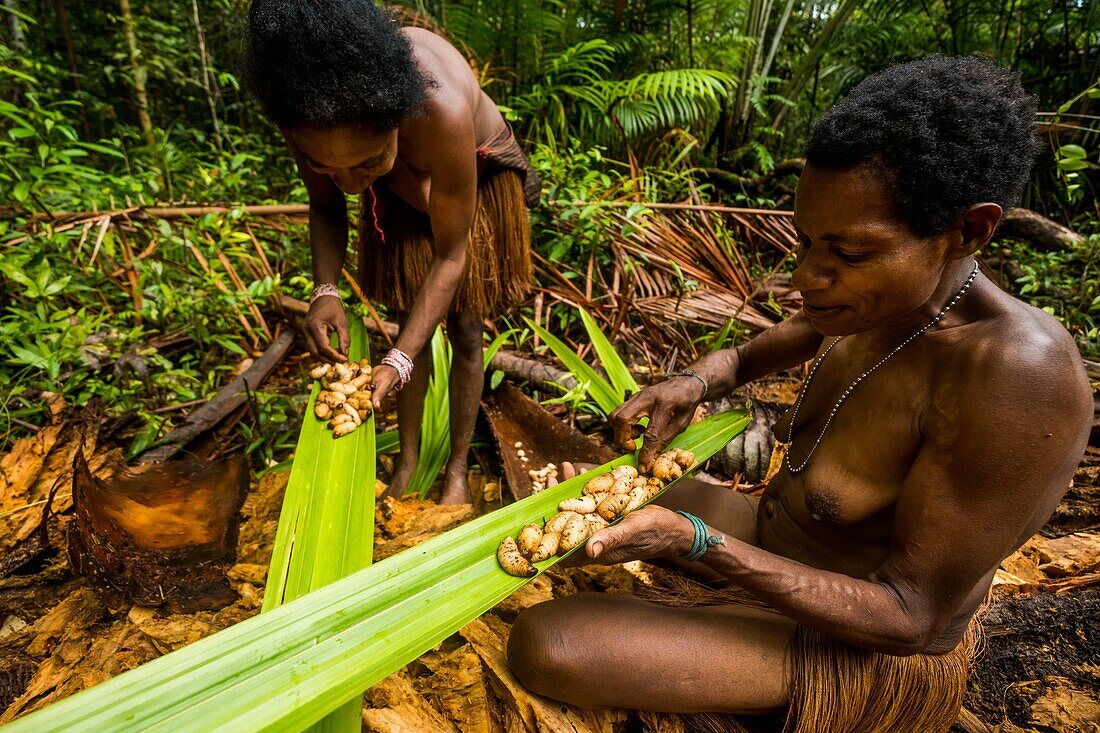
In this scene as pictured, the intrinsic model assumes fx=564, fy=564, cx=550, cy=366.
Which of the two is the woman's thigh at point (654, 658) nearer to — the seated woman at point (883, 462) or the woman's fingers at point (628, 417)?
the seated woman at point (883, 462)

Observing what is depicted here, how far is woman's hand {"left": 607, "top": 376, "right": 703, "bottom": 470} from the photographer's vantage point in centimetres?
148

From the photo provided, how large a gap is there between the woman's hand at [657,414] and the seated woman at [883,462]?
0.04ft

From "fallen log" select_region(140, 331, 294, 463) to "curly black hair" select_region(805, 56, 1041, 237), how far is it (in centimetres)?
216

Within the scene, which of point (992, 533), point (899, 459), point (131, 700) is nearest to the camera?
point (131, 700)

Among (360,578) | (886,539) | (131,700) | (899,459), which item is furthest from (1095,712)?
(131,700)

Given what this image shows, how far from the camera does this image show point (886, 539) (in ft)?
3.93

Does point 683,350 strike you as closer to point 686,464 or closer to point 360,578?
point 686,464

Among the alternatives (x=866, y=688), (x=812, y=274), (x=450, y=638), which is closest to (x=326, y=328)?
(x=450, y=638)

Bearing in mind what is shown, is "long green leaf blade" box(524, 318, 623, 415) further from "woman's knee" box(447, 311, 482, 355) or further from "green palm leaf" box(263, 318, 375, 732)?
"green palm leaf" box(263, 318, 375, 732)

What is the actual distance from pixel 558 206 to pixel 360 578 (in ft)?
9.66

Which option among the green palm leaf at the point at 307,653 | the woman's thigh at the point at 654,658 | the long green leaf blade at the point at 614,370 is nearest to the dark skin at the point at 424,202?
the long green leaf blade at the point at 614,370

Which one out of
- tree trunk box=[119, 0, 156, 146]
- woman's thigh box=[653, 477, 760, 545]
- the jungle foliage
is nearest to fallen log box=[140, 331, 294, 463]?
the jungle foliage

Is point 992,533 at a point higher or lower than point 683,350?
higher

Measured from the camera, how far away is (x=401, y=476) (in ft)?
7.20
